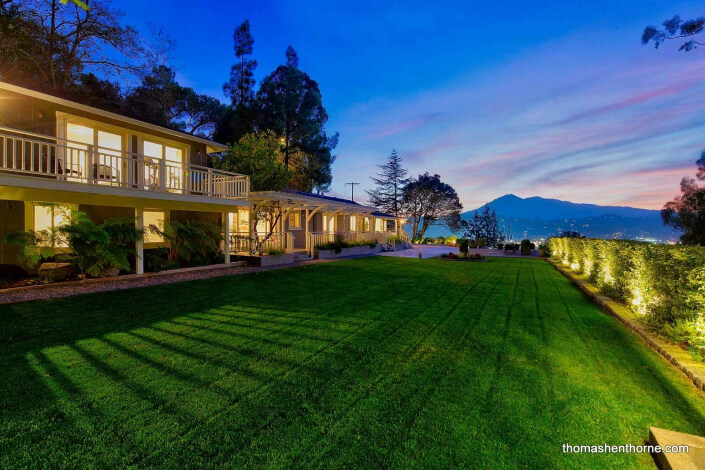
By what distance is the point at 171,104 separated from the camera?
78.0ft

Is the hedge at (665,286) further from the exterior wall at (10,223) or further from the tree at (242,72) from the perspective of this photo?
the tree at (242,72)

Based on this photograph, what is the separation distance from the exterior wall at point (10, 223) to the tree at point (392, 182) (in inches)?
1534

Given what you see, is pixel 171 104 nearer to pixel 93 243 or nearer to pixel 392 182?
pixel 93 243

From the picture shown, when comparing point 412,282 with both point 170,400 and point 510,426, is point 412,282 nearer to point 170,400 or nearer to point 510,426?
point 510,426

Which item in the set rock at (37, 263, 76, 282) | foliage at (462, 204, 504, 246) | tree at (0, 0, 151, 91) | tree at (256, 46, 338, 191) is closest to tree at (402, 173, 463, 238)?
foliage at (462, 204, 504, 246)

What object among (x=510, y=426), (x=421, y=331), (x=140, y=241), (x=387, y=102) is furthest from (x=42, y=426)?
(x=387, y=102)

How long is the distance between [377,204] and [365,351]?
43047 mm

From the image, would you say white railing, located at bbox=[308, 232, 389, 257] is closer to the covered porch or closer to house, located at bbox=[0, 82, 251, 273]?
the covered porch

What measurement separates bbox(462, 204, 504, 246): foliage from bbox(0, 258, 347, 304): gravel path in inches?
1489

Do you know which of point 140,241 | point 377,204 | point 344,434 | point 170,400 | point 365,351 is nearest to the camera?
point 344,434

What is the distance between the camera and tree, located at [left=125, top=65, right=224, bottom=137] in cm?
2144

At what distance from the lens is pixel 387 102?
30469mm

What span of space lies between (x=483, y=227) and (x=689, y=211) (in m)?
20.0

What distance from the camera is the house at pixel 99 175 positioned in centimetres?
764
